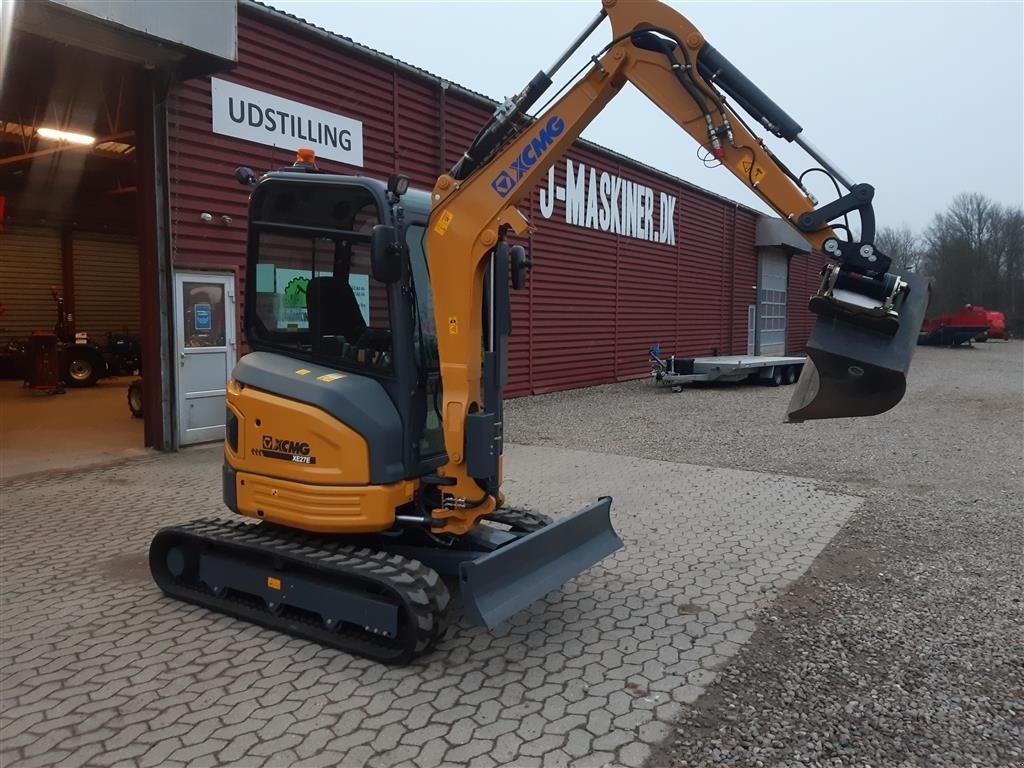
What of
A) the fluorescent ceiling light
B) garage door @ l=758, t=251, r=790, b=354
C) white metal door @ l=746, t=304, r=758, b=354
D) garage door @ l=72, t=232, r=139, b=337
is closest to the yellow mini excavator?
the fluorescent ceiling light

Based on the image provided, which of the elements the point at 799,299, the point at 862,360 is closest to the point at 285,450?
the point at 862,360

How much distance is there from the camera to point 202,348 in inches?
381

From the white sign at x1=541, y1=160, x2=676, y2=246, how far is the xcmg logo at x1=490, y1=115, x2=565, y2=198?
11.6 meters

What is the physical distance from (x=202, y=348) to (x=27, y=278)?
1216 cm

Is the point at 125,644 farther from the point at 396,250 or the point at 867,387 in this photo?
the point at 867,387

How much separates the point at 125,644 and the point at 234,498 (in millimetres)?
980

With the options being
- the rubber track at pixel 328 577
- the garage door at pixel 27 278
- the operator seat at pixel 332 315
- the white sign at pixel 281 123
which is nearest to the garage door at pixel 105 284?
the garage door at pixel 27 278

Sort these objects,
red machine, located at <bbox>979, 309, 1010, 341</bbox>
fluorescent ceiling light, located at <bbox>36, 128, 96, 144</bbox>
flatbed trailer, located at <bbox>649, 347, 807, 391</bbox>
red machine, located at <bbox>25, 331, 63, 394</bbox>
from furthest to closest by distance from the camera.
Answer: red machine, located at <bbox>979, 309, 1010, 341</bbox> → flatbed trailer, located at <bbox>649, 347, 807, 391</bbox> → red machine, located at <bbox>25, 331, 63, 394</bbox> → fluorescent ceiling light, located at <bbox>36, 128, 96, 144</bbox>

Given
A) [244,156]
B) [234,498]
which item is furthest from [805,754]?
[244,156]

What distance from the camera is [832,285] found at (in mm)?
3746

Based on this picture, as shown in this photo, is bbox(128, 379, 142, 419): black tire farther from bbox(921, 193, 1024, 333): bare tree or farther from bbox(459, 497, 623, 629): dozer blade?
bbox(921, 193, 1024, 333): bare tree

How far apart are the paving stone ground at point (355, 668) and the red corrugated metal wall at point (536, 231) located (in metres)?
5.08

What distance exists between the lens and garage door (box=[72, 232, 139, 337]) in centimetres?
1964

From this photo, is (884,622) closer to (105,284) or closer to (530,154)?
(530,154)
